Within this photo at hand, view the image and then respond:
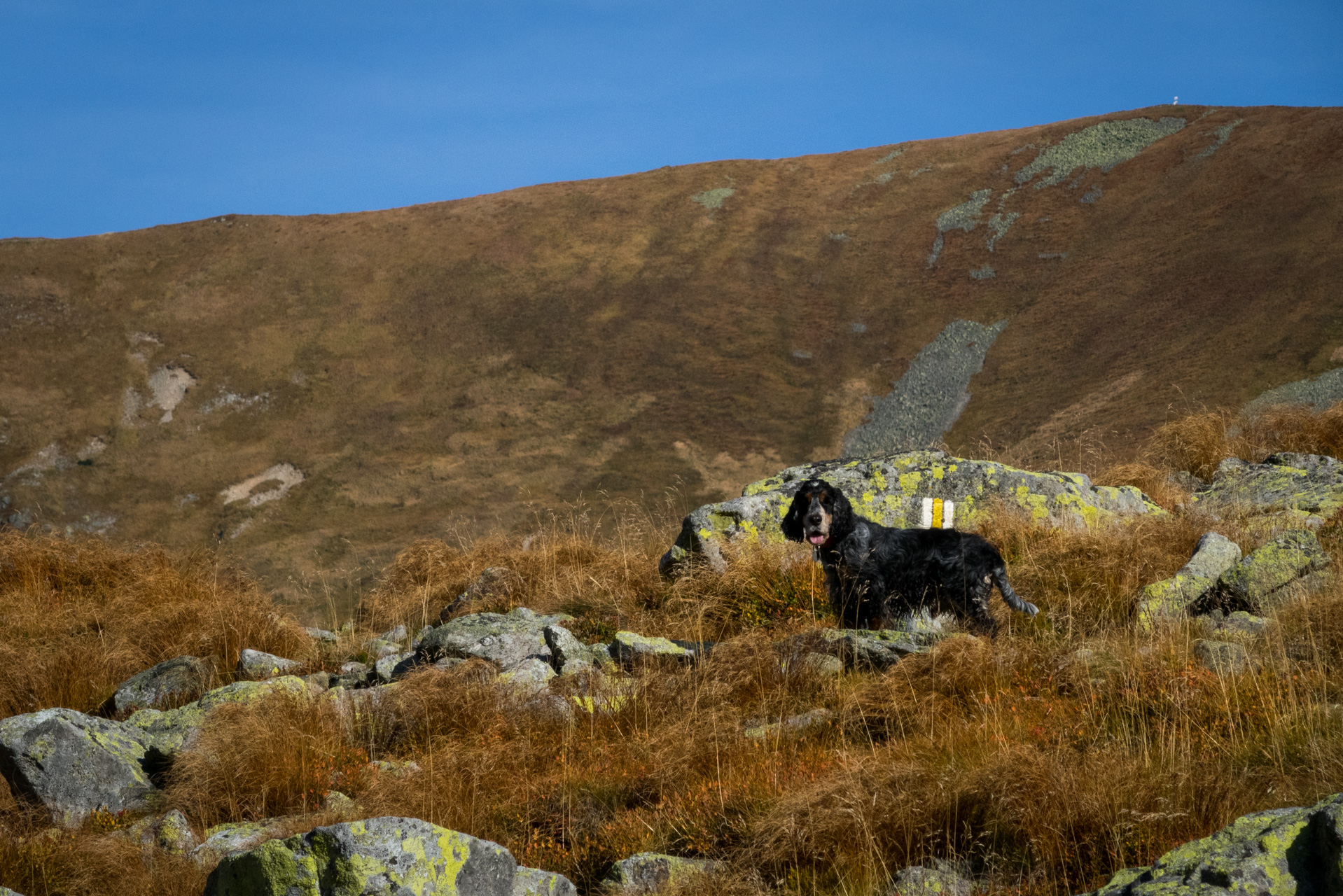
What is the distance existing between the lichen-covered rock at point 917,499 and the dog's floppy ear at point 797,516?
1.36 metres

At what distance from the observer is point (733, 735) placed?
4496mm

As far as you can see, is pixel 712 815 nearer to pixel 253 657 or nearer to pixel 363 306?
pixel 253 657

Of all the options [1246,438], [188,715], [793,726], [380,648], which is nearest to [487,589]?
[380,648]

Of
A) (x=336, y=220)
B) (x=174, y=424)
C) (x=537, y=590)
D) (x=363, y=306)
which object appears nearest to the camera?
(x=537, y=590)

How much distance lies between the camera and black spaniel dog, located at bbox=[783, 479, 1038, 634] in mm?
6180

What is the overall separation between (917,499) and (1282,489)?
124 inches

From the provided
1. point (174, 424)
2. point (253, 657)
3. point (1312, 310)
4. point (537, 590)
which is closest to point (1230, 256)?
point (1312, 310)

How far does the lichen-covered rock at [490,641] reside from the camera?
247 inches

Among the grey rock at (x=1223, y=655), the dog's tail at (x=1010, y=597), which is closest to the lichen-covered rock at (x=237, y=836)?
the grey rock at (x=1223, y=655)

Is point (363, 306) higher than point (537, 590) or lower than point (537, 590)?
higher

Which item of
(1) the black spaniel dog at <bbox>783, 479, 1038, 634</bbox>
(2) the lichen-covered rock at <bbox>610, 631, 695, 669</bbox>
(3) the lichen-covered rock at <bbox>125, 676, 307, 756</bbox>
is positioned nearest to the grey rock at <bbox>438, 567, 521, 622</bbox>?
(2) the lichen-covered rock at <bbox>610, 631, 695, 669</bbox>

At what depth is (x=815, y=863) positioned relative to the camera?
3281 mm

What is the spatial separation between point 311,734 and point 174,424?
4134 centimetres

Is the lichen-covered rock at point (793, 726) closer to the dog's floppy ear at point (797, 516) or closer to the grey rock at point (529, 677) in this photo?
the grey rock at point (529, 677)
